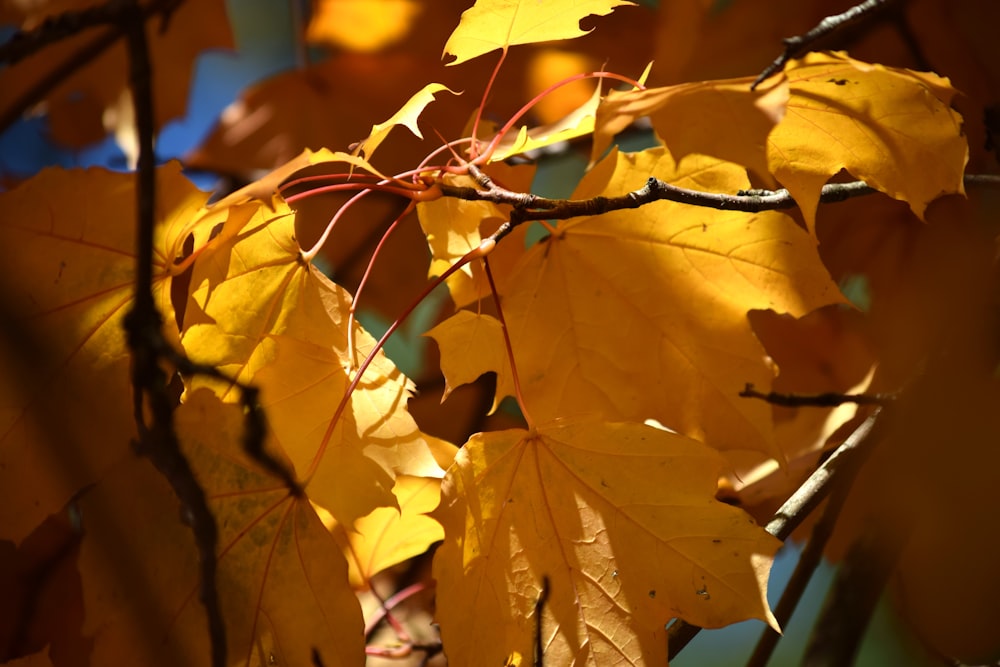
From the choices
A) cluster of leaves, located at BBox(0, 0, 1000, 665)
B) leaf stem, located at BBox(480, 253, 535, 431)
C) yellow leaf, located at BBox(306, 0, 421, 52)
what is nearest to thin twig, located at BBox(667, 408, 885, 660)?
cluster of leaves, located at BBox(0, 0, 1000, 665)

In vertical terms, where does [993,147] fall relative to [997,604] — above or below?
above

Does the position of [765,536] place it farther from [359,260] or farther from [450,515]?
[359,260]

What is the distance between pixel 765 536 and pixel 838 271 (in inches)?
15.6

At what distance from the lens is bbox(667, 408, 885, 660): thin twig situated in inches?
17.5

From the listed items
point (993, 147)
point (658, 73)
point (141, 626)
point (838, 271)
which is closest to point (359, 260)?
point (658, 73)

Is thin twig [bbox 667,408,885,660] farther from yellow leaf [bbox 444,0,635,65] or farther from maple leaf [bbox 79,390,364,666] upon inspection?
yellow leaf [bbox 444,0,635,65]

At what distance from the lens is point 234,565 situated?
420 millimetres

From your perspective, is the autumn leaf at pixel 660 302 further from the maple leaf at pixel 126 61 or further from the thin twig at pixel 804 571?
the maple leaf at pixel 126 61

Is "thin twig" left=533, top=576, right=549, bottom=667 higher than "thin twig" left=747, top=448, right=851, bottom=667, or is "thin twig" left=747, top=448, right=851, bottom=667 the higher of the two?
"thin twig" left=533, top=576, right=549, bottom=667

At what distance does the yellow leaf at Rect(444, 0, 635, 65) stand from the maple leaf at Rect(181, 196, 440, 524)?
0.13 m

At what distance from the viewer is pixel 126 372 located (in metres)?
0.45

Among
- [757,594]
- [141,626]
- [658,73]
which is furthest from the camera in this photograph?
[658,73]

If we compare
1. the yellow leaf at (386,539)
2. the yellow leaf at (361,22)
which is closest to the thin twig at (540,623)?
the yellow leaf at (386,539)

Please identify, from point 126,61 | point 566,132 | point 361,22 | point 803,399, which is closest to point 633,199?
point 566,132
